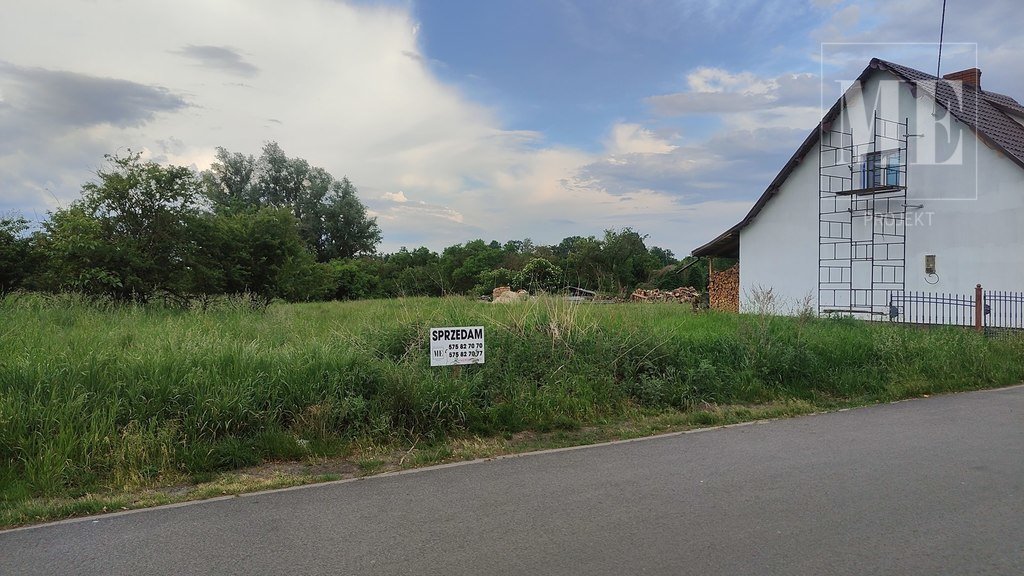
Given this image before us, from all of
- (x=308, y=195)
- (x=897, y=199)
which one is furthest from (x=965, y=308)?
(x=308, y=195)

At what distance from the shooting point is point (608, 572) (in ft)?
12.7

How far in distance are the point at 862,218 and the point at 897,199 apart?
118 centimetres

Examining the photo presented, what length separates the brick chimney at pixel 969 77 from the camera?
21766 mm

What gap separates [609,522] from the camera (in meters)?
4.68

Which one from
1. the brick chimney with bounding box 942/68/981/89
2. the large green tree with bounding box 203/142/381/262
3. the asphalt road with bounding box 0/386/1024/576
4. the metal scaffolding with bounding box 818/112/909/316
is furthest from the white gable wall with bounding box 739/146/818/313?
the large green tree with bounding box 203/142/381/262

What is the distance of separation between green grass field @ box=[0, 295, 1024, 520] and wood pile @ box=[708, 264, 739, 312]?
48.7 feet

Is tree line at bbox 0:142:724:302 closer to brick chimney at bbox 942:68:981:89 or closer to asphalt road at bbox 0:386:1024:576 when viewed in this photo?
asphalt road at bbox 0:386:1024:576

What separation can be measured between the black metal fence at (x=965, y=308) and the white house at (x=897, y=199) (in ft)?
1.48

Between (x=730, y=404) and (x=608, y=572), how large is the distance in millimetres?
5643

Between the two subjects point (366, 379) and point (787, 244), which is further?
point (787, 244)

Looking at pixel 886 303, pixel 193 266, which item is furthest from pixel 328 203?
pixel 886 303

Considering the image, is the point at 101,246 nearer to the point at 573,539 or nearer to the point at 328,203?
the point at 573,539

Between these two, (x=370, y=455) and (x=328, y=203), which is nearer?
(x=370, y=455)

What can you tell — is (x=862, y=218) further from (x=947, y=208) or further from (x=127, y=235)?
(x=127, y=235)
